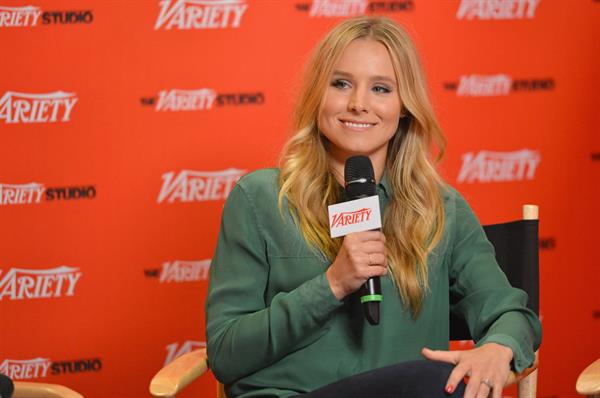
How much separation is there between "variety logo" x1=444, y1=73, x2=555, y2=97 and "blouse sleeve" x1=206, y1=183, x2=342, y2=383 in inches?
52.0

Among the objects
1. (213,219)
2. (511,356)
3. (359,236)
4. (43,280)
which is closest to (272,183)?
(359,236)

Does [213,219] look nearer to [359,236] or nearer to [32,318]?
[32,318]

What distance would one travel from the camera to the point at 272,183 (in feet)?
6.14

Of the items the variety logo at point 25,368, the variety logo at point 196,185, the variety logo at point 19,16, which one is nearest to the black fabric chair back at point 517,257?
the variety logo at point 196,185

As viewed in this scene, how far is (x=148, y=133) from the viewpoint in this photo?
2781mm

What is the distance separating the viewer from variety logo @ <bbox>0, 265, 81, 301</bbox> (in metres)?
2.76

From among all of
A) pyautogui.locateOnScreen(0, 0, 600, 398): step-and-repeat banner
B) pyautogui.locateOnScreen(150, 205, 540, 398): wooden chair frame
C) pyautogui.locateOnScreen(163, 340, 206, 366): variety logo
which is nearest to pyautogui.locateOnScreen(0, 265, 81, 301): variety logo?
pyautogui.locateOnScreen(0, 0, 600, 398): step-and-repeat banner

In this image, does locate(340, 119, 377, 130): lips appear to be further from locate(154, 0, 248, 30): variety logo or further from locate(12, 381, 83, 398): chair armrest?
locate(154, 0, 248, 30): variety logo

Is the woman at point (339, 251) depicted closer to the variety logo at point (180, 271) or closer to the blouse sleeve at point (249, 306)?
the blouse sleeve at point (249, 306)

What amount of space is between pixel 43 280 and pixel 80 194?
0.29 m

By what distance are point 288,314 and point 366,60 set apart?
550 mm

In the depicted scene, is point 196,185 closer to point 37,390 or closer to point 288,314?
point 37,390

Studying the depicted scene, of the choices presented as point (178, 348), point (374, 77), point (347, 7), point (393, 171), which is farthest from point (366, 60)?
point (178, 348)

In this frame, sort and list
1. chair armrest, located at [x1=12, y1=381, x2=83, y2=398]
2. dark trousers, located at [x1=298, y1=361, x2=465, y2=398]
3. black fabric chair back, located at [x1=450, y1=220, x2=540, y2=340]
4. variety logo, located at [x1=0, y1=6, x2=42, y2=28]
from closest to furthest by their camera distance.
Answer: dark trousers, located at [x1=298, y1=361, x2=465, y2=398] → chair armrest, located at [x1=12, y1=381, x2=83, y2=398] → black fabric chair back, located at [x1=450, y1=220, x2=540, y2=340] → variety logo, located at [x1=0, y1=6, x2=42, y2=28]
